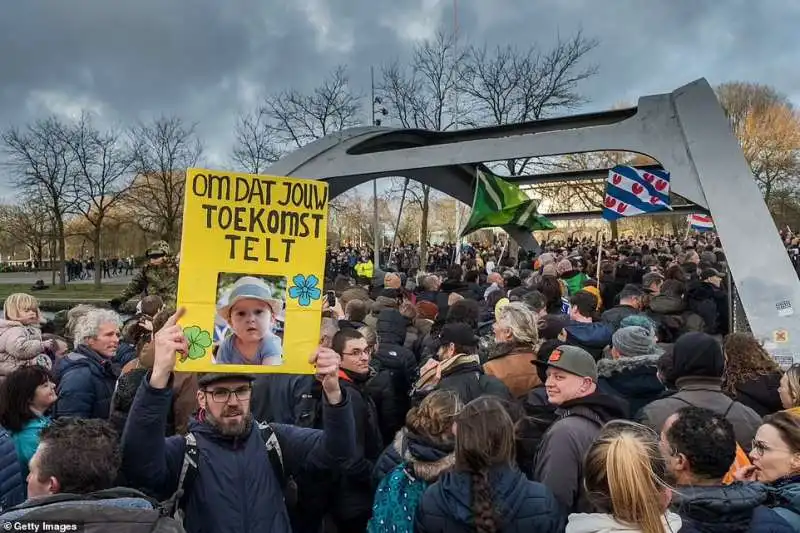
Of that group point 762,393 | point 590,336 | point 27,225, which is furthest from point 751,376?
point 27,225

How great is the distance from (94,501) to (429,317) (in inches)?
227

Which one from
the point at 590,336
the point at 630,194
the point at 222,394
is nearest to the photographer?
the point at 222,394

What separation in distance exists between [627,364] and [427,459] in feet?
6.74

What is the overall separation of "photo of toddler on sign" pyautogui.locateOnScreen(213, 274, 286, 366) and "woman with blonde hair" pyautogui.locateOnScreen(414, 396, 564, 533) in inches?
35.7

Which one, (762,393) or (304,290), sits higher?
(304,290)

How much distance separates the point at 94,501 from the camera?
6.23ft

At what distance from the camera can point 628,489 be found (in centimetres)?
223

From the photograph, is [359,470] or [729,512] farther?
[359,470]

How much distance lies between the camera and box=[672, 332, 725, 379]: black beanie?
3.67 m

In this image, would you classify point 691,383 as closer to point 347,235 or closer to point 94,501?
point 94,501

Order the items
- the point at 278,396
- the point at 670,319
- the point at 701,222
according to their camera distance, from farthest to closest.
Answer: the point at 701,222 → the point at 670,319 → the point at 278,396

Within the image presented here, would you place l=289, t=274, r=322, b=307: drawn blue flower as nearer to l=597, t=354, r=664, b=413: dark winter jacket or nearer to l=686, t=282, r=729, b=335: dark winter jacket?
l=597, t=354, r=664, b=413: dark winter jacket

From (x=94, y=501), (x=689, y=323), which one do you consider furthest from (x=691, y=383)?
(x=689, y=323)

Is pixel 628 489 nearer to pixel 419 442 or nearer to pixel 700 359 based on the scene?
pixel 419 442
